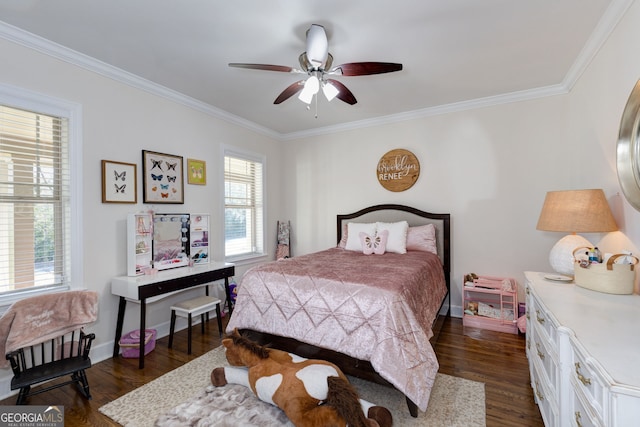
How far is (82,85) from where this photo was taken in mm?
2547

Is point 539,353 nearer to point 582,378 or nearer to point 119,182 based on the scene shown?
point 582,378

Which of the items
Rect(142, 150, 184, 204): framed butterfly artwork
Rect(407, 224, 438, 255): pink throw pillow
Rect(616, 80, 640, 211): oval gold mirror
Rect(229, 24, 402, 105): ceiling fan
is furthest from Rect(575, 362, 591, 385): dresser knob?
Rect(142, 150, 184, 204): framed butterfly artwork

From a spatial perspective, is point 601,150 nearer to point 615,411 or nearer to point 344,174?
point 615,411

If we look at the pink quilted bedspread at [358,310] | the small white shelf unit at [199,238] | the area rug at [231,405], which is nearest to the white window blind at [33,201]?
the small white shelf unit at [199,238]

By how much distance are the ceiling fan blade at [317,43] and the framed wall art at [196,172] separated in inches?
83.6

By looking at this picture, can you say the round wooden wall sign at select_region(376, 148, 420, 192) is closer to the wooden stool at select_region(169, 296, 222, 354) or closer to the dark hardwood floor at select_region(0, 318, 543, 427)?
the dark hardwood floor at select_region(0, 318, 543, 427)

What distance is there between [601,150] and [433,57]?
5.13 feet

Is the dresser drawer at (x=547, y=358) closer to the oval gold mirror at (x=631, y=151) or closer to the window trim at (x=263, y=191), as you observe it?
the oval gold mirror at (x=631, y=151)

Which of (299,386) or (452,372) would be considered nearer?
(299,386)

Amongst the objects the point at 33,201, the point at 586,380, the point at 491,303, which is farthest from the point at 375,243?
the point at 33,201

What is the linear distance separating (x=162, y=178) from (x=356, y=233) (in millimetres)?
2402

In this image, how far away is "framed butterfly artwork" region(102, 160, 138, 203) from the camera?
2.69 metres

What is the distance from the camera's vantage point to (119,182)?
9.19 feet

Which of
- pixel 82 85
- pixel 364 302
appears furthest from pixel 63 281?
pixel 364 302
